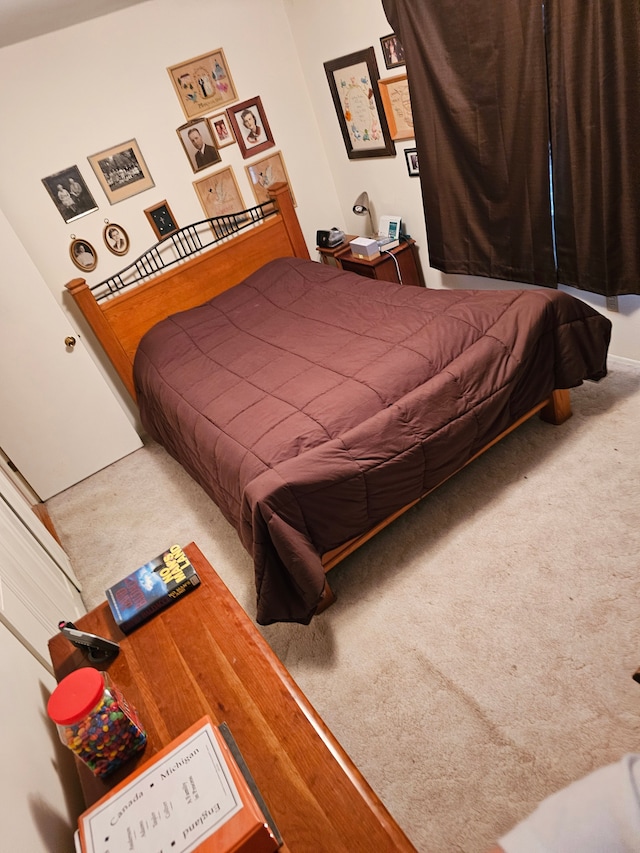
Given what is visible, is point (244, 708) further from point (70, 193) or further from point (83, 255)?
point (70, 193)

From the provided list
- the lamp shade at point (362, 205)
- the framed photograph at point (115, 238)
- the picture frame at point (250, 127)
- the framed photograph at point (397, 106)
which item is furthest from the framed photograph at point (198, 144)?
the framed photograph at point (397, 106)

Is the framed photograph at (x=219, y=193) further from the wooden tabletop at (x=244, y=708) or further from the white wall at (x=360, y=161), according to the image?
the wooden tabletop at (x=244, y=708)

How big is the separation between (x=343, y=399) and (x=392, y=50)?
2.16 metres

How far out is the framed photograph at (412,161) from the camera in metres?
3.21

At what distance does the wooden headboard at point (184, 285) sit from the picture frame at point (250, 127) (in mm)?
303

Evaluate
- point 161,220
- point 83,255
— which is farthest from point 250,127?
point 83,255

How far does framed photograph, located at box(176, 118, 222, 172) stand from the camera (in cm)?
338

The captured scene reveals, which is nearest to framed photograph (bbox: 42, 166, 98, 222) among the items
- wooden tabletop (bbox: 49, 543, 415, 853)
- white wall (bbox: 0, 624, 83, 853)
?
wooden tabletop (bbox: 49, 543, 415, 853)

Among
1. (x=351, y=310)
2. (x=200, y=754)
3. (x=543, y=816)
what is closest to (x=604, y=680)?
(x=543, y=816)

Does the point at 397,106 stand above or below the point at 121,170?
below

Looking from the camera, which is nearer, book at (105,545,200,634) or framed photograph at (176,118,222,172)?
book at (105,545,200,634)

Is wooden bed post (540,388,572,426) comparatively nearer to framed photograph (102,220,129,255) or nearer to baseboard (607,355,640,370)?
baseboard (607,355,640,370)

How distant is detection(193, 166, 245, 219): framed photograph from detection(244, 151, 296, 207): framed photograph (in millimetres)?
131

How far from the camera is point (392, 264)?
11.6ft
